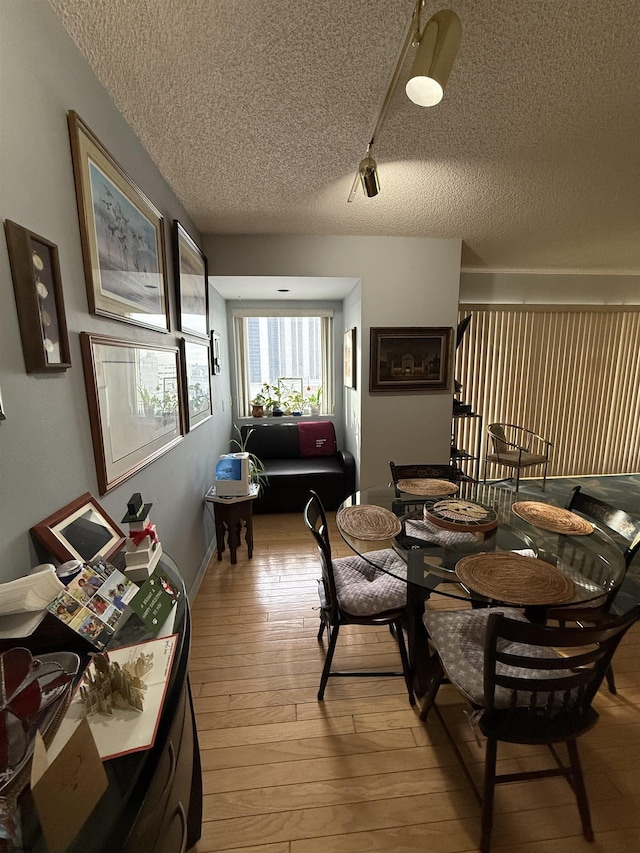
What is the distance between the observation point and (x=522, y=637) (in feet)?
3.11

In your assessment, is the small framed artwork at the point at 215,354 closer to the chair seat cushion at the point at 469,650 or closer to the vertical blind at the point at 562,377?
the chair seat cushion at the point at 469,650

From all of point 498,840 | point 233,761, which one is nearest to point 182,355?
point 233,761

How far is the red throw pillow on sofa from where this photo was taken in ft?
13.7

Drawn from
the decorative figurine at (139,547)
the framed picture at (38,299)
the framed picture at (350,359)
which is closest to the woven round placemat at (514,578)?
the decorative figurine at (139,547)

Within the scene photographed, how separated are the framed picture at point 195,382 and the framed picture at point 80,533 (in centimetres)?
115

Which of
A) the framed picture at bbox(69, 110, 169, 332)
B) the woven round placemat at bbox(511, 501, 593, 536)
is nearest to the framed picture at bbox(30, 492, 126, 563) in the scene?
the framed picture at bbox(69, 110, 169, 332)

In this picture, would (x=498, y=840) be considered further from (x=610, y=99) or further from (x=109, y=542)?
(x=610, y=99)

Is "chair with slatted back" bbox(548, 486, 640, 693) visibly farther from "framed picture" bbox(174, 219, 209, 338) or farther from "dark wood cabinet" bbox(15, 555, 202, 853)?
"framed picture" bbox(174, 219, 209, 338)

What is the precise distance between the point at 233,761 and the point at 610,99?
3137 millimetres

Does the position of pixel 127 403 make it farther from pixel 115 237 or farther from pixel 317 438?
pixel 317 438

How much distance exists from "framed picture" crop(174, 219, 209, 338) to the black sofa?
1.41 m

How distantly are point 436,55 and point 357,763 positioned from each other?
7.86 feet

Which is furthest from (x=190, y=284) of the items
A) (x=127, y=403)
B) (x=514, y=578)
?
(x=514, y=578)

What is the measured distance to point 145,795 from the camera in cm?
57
